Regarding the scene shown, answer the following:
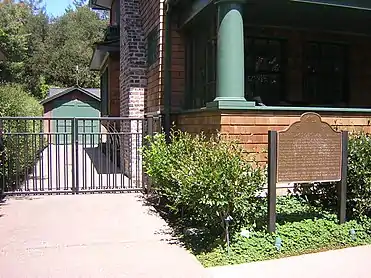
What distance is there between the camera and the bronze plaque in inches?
220

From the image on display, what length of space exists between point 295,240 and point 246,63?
5.32 m

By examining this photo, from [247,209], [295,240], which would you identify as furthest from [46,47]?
[295,240]

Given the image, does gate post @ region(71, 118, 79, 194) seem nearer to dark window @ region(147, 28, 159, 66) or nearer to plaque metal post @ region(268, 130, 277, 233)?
dark window @ region(147, 28, 159, 66)

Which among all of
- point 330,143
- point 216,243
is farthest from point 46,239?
point 330,143

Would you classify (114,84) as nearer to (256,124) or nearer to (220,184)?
(256,124)

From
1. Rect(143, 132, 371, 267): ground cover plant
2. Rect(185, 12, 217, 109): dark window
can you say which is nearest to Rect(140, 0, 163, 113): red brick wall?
Rect(185, 12, 217, 109): dark window

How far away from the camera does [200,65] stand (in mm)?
9070

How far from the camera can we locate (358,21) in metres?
9.14

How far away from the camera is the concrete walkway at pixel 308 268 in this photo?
15.0 ft

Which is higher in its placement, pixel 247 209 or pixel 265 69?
pixel 265 69

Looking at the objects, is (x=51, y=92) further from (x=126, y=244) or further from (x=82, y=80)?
(x=126, y=244)

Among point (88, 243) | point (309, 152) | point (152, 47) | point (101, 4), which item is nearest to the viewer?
point (88, 243)

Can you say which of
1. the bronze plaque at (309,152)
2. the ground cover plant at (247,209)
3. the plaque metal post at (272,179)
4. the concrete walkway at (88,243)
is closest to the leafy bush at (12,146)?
the concrete walkway at (88,243)

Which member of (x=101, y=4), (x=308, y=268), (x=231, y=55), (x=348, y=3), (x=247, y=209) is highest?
(x=101, y=4)
